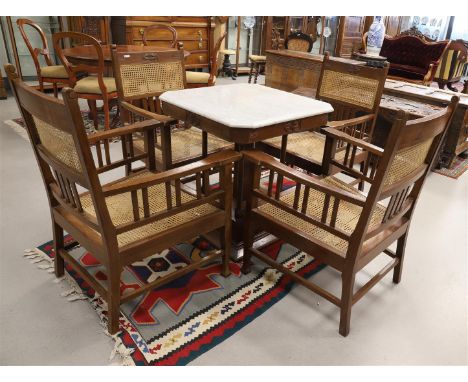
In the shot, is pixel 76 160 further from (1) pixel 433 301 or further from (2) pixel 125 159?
(1) pixel 433 301

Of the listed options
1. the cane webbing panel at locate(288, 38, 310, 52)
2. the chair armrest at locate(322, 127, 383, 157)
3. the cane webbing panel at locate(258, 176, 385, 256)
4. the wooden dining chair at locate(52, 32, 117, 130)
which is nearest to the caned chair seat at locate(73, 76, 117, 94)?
the wooden dining chair at locate(52, 32, 117, 130)

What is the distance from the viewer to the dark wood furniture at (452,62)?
4.96 m

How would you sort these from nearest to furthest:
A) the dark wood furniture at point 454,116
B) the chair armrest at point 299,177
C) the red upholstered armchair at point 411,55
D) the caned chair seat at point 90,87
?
the chair armrest at point 299,177, the dark wood furniture at point 454,116, the caned chair seat at point 90,87, the red upholstered armchair at point 411,55

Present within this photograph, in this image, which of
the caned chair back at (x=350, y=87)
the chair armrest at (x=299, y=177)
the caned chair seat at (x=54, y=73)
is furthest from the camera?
the caned chair seat at (x=54, y=73)

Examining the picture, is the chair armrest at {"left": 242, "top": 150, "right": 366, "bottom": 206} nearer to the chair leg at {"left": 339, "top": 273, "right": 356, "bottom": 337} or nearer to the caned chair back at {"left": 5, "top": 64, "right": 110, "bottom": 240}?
the chair leg at {"left": 339, "top": 273, "right": 356, "bottom": 337}

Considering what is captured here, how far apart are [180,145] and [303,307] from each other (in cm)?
119

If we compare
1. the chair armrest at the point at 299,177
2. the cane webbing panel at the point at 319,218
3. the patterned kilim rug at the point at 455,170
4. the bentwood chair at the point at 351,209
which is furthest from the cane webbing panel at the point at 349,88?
the patterned kilim rug at the point at 455,170

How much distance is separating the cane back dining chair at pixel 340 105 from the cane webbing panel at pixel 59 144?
1.17m

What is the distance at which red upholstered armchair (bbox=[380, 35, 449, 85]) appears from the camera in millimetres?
5605

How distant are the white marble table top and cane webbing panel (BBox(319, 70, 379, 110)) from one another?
0.50 m

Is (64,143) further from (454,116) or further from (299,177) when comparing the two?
(454,116)

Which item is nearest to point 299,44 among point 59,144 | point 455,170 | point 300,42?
point 300,42

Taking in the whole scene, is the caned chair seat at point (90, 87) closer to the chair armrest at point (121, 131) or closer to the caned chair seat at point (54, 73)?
the caned chair seat at point (54, 73)
